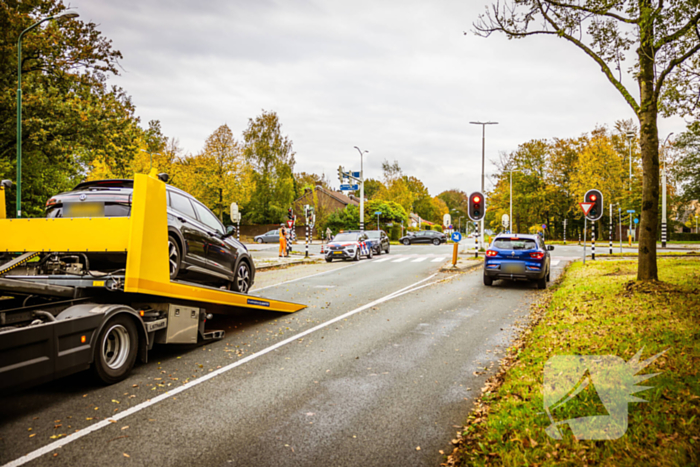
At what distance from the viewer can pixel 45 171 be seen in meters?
28.3

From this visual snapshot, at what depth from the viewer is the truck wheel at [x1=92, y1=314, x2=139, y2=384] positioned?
4.47 meters

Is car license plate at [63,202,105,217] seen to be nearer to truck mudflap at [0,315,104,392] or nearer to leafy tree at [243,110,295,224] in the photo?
truck mudflap at [0,315,104,392]

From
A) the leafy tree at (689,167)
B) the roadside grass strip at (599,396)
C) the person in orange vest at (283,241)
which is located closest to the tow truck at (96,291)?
the roadside grass strip at (599,396)

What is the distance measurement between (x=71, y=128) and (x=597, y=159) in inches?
1771

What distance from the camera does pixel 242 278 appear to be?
30.1 feet

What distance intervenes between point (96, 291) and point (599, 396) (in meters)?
5.24

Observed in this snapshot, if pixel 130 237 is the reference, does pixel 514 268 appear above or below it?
below

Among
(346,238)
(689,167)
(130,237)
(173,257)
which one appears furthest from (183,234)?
(689,167)

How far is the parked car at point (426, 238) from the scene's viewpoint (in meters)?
47.5

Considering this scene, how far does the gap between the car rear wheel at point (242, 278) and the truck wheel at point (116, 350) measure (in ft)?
12.6

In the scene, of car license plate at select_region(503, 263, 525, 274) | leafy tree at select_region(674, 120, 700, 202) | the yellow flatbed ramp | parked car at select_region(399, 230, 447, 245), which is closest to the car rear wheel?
the yellow flatbed ramp

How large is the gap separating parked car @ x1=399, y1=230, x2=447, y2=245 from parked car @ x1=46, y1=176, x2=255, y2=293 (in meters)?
39.5

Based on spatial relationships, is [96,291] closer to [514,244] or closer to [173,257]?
[173,257]

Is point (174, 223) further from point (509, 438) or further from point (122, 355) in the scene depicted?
point (509, 438)
